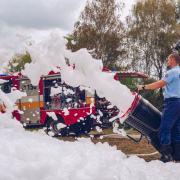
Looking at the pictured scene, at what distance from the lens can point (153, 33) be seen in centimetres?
2212

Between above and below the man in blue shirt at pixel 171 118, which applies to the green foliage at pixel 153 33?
above

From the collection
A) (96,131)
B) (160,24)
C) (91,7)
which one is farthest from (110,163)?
(91,7)

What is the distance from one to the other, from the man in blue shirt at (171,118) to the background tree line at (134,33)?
1608cm

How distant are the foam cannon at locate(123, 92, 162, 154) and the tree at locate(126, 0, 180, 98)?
18.5 meters

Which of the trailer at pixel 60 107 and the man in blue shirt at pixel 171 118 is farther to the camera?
the trailer at pixel 60 107

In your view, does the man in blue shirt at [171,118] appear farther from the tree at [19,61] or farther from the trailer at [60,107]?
the tree at [19,61]

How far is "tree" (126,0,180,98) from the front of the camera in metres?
21.5

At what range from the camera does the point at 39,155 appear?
300cm

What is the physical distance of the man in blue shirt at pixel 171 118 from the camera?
3.88 meters

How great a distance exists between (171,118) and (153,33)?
19730 mm

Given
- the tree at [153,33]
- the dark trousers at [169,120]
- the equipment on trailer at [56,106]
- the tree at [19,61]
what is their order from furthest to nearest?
1. the tree at [19,61]
2. the tree at [153,33]
3. the equipment on trailer at [56,106]
4. the dark trousers at [169,120]

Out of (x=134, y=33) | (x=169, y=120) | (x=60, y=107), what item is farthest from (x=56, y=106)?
(x=134, y=33)

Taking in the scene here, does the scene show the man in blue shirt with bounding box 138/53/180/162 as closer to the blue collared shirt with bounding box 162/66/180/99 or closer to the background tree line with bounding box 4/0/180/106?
the blue collared shirt with bounding box 162/66/180/99

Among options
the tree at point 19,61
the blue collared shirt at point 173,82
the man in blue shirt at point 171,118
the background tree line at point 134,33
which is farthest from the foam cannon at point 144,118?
the tree at point 19,61
